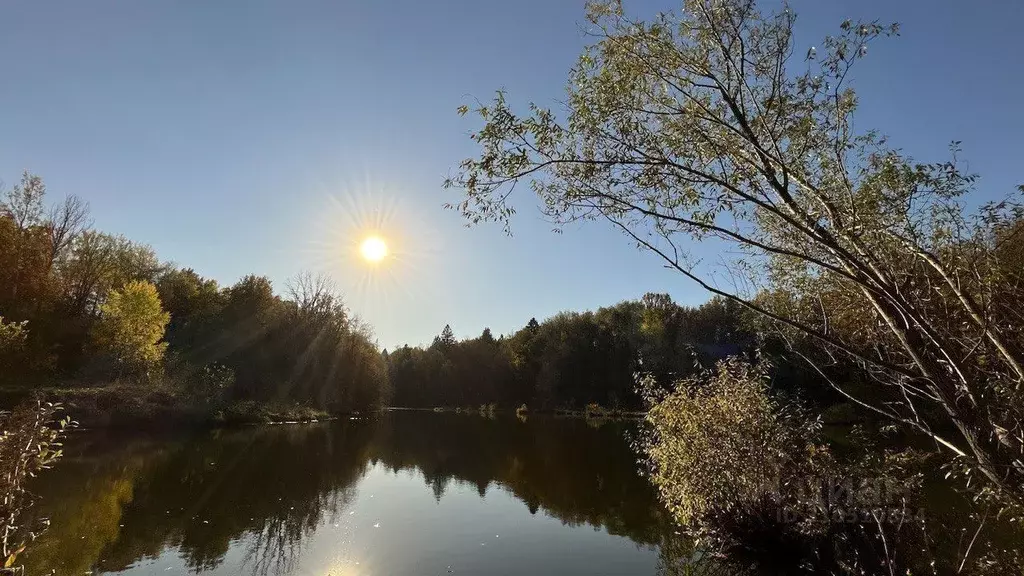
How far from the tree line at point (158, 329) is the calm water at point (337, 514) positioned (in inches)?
455

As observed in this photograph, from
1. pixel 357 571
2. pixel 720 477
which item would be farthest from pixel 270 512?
pixel 720 477

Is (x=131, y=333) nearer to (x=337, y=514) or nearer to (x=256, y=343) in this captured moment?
(x=256, y=343)

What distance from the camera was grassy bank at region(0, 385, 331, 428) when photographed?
2709 cm

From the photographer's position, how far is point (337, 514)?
1345cm

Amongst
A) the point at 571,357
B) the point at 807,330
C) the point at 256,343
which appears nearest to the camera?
the point at 807,330

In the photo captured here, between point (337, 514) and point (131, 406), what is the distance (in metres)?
22.8

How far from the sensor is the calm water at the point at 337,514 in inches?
384

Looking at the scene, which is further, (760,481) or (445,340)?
(445,340)

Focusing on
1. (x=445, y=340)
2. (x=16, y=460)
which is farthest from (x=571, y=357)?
(x=16, y=460)

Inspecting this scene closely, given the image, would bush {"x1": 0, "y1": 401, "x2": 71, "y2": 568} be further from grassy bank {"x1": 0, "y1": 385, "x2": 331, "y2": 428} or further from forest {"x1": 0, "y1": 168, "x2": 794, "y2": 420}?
grassy bank {"x1": 0, "y1": 385, "x2": 331, "y2": 428}

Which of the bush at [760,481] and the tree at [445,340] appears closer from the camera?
the bush at [760,481]

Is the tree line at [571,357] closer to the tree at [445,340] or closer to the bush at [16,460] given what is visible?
the tree at [445,340]

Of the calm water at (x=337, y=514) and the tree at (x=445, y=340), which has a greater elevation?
the tree at (x=445, y=340)

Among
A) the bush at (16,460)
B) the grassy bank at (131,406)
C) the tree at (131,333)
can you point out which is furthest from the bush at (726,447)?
the tree at (131,333)
